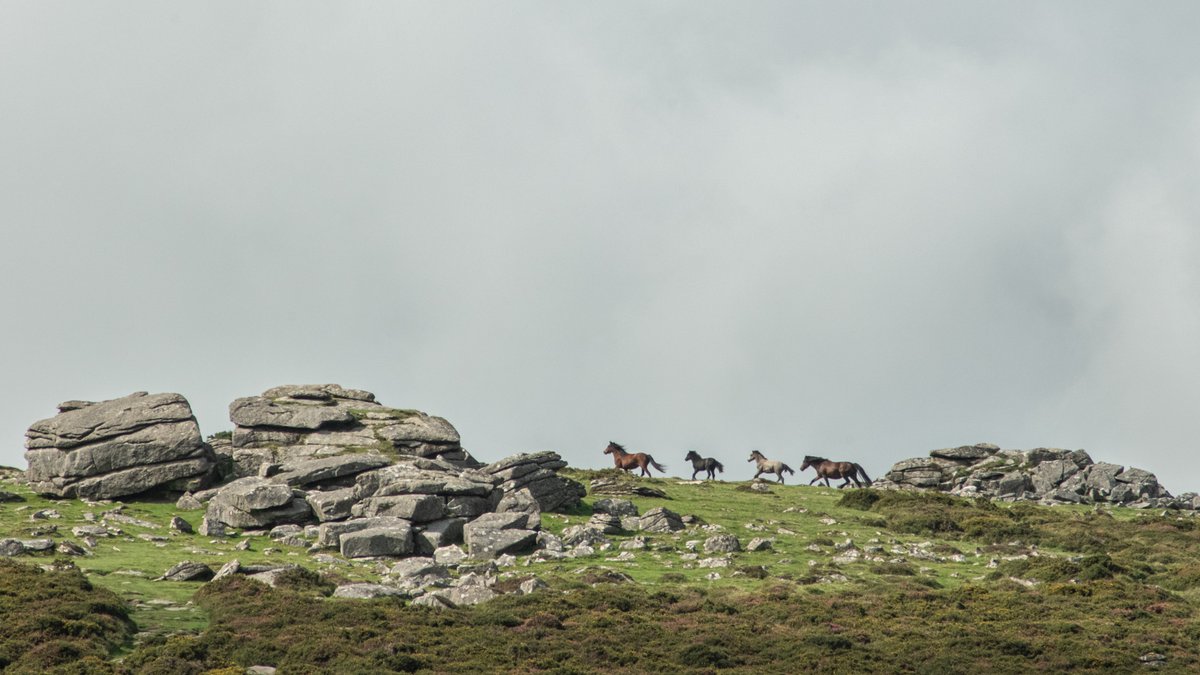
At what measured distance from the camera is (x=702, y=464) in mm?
80750

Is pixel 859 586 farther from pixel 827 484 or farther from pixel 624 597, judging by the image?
pixel 827 484

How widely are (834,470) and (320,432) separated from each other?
36.8 meters

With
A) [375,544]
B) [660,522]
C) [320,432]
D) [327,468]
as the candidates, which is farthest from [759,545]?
[320,432]

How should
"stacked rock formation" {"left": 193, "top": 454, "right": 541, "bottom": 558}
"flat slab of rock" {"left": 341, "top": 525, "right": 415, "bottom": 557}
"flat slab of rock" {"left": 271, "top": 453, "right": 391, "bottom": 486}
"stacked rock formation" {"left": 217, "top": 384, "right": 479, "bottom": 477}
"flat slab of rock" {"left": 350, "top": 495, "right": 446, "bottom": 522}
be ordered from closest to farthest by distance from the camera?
"flat slab of rock" {"left": 341, "top": 525, "right": 415, "bottom": 557}
"stacked rock formation" {"left": 193, "top": 454, "right": 541, "bottom": 558}
"flat slab of rock" {"left": 350, "top": 495, "right": 446, "bottom": 522}
"flat slab of rock" {"left": 271, "top": 453, "right": 391, "bottom": 486}
"stacked rock formation" {"left": 217, "top": 384, "right": 479, "bottom": 477}

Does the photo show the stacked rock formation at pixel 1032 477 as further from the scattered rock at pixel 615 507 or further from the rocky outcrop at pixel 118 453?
the rocky outcrop at pixel 118 453

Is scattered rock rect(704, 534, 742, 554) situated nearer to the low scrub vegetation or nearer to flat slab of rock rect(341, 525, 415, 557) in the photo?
flat slab of rock rect(341, 525, 415, 557)

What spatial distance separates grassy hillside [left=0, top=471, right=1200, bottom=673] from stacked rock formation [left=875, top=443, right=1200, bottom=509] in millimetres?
21001

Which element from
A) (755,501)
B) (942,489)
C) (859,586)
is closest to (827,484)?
(942,489)

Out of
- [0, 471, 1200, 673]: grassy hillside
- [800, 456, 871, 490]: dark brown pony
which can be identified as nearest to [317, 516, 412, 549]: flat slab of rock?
[0, 471, 1200, 673]: grassy hillside

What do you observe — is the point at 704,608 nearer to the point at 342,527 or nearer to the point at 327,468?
the point at 342,527

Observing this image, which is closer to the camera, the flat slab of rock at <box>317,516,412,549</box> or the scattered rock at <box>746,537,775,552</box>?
the flat slab of rock at <box>317,516,412,549</box>

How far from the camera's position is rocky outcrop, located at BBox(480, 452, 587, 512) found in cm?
5734

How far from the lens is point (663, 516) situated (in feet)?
179

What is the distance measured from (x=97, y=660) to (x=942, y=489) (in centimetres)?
→ 6418
